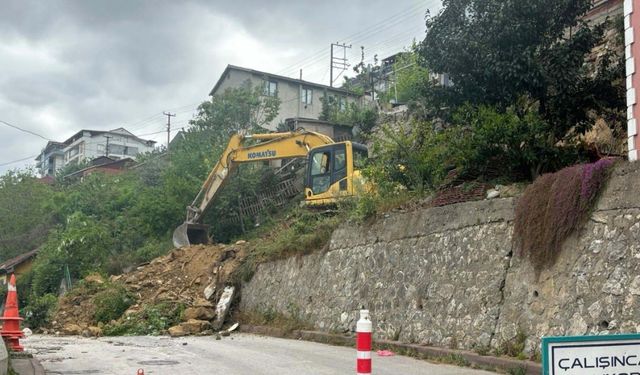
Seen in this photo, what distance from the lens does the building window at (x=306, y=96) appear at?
5428 centimetres

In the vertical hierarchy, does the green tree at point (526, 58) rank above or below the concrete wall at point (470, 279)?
above

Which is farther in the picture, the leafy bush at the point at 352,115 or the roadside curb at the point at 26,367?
the leafy bush at the point at 352,115

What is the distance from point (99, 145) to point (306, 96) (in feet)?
164

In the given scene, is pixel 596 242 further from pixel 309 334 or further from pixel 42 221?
pixel 42 221

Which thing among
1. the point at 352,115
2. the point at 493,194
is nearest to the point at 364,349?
the point at 493,194

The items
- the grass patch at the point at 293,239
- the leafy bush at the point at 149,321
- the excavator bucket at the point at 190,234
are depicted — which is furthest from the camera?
the excavator bucket at the point at 190,234

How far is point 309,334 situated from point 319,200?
6.36 metres

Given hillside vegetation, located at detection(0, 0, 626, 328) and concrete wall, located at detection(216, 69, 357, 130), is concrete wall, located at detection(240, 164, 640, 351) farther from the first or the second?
concrete wall, located at detection(216, 69, 357, 130)

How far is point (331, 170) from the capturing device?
2142 cm

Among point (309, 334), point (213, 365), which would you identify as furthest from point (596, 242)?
point (309, 334)

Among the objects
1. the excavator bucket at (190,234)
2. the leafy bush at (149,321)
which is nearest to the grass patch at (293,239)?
the leafy bush at (149,321)

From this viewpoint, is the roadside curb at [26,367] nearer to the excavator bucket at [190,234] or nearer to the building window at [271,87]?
the excavator bucket at [190,234]

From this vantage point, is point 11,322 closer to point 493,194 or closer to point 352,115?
point 493,194

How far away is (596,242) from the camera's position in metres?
9.56
